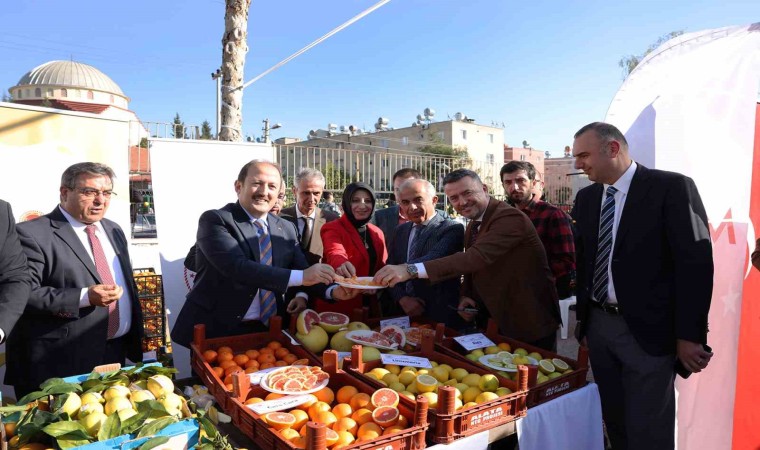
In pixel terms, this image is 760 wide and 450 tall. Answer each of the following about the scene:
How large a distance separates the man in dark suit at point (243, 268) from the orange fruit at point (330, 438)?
977 mm

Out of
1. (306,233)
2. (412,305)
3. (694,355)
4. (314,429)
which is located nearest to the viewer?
(314,429)

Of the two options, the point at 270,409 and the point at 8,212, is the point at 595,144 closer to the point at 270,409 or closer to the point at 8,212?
the point at 270,409

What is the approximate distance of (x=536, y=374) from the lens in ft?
6.26

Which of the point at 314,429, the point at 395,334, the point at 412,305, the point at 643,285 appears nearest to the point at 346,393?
the point at 314,429

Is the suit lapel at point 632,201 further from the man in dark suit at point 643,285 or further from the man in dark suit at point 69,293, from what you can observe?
the man in dark suit at point 69,293

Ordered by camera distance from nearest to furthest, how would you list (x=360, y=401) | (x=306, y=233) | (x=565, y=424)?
(x=360, y=401) < (x=565, y=424) < (x=306, y=233)

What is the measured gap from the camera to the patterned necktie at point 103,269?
2.64 metres

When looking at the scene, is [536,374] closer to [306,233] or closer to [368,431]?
[368,431]

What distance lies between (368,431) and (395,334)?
92 centimetres

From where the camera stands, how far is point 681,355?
2285 millimetres

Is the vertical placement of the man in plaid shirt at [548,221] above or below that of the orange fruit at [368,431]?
above

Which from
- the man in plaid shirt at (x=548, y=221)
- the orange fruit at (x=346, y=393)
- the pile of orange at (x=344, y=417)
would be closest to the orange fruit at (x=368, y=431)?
the pile of orange at (x=344, y=417)

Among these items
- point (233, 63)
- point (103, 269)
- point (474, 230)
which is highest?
point (233, 63)

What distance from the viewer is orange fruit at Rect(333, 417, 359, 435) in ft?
5.21
